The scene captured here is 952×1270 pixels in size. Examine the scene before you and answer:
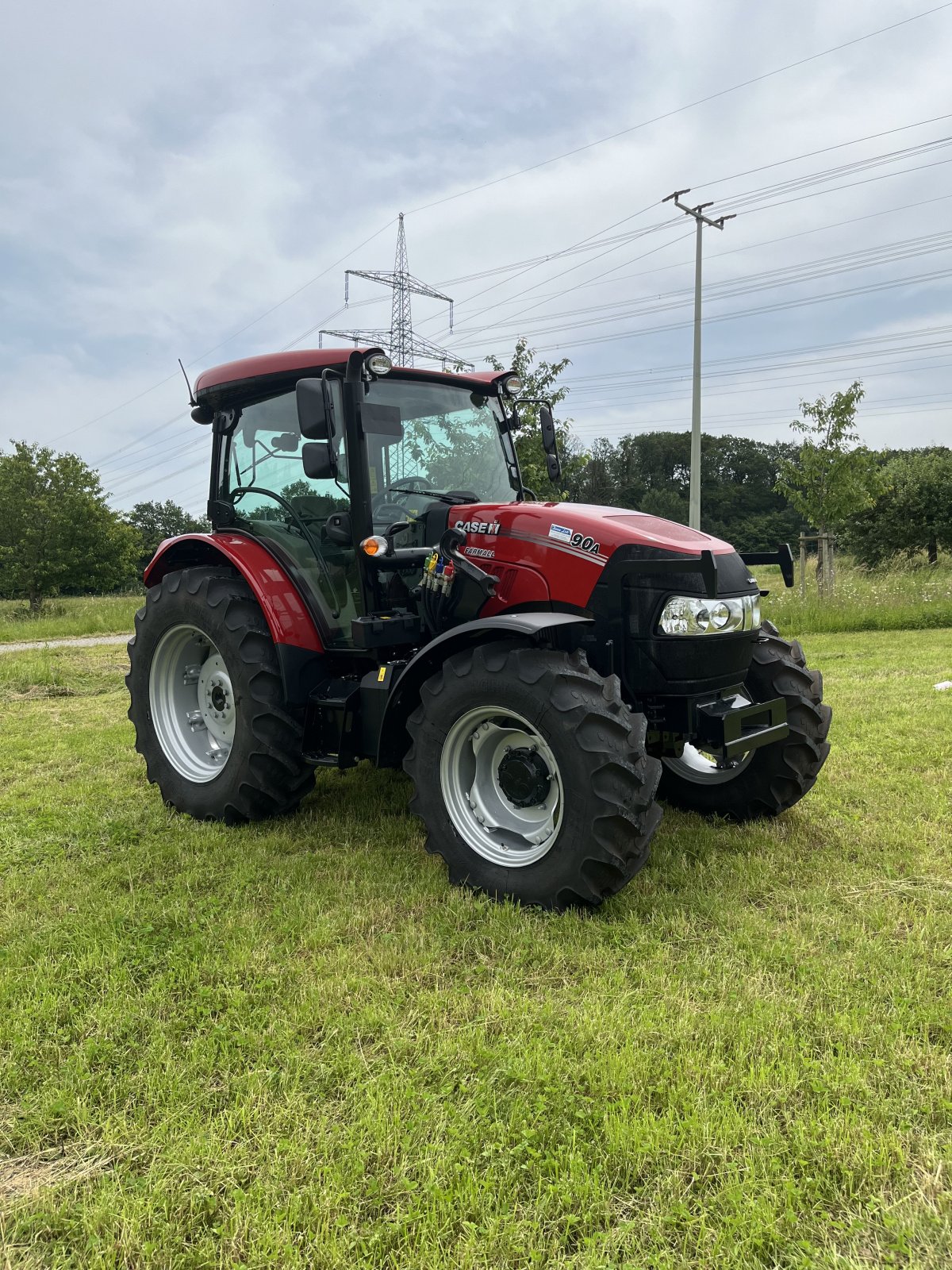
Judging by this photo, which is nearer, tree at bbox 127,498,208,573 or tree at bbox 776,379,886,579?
tree at bbox 776,379,886,579

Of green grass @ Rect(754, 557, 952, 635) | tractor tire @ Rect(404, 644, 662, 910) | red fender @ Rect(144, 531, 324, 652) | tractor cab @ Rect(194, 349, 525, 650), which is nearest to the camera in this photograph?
tractor tire @ Rect(404, 644, 662, 910)

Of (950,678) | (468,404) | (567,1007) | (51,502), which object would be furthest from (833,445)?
(51,502)

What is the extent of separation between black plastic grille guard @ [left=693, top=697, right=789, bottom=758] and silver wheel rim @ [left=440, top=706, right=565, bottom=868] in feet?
2.22

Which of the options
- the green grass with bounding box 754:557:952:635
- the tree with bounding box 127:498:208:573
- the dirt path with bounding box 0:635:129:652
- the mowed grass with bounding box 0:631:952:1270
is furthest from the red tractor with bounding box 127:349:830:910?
the tree with bounding box 127:498:208:573

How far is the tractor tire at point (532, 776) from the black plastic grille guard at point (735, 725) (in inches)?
16.9

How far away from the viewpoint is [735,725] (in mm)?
3393

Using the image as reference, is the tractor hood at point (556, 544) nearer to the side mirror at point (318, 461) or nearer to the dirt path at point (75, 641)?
the side mirror at point (318, 461)

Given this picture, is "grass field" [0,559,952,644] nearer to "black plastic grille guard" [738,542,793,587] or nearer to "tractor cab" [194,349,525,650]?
"black plastic grille guard" [738,542,793,587]

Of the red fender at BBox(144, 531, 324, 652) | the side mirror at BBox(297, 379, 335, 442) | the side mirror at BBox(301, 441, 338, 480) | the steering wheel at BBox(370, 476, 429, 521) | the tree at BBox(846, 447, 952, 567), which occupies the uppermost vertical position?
the tree at BBox(846, 447, 952, 567)

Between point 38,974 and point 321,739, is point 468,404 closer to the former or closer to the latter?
point 321,739

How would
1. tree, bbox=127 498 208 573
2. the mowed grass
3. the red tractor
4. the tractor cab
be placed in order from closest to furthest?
1. the mowed grass
2. the red tractor
3. the tractor cab
4. tree, bbox=127 498 208 573

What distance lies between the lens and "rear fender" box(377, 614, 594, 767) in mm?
3281

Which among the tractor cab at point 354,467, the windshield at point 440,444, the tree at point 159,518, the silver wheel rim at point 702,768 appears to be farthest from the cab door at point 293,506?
the tree at point 159,518

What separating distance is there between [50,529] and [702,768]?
3176 cm
